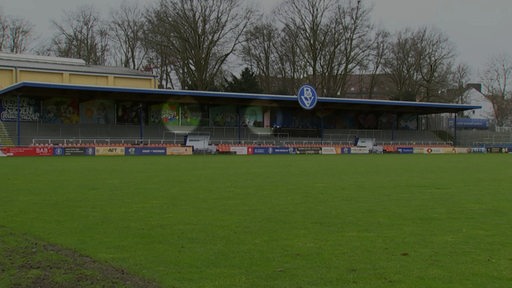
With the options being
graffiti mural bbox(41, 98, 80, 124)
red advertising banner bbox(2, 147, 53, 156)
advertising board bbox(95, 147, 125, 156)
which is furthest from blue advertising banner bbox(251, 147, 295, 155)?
red advertising banner bbox(2, 147, 53, 156)

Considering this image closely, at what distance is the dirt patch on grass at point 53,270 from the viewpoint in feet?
18.8

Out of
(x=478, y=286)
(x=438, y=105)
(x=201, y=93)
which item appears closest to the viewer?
(x=478, y=286)

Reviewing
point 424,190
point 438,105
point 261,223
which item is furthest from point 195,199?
point 438,105

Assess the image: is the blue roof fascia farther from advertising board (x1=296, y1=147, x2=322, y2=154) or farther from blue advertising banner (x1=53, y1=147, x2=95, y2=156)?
blue advertising banner (x1=53, y1=147, x2=95, y2=156)

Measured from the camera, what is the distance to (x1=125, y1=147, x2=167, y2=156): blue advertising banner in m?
40.8

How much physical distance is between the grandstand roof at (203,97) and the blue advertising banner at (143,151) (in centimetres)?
532

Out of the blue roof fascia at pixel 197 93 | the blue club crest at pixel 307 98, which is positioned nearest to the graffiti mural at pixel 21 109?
the blue roof fascia at pixel 197 93

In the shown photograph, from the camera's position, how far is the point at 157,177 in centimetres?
1922

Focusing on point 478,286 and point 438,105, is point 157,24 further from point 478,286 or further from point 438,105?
point 478,286

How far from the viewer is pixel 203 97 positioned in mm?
48469

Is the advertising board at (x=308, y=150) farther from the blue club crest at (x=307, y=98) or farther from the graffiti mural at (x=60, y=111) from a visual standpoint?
the graffiti mural at (x=60, y=111)

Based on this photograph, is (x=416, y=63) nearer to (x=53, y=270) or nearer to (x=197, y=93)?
(x=197, y=93)

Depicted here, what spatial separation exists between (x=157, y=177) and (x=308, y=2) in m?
49.1

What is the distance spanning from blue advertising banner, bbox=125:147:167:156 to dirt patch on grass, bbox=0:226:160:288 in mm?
33786
